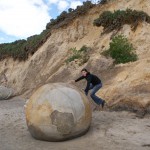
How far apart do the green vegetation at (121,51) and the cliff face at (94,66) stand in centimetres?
33

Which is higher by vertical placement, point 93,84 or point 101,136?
point 93,84

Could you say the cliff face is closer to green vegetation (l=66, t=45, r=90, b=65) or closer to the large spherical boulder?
green vegetation (l=66, t=45, r=90, b=65)

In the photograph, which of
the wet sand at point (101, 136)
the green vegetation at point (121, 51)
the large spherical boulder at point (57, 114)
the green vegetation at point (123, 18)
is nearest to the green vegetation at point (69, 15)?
the green vegetation at point (123, 18)

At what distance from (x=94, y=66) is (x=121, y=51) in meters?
1.42

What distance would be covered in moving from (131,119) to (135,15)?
8.64 metres

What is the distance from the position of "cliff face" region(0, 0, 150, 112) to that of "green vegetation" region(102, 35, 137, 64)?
327 mm

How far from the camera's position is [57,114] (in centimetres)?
968

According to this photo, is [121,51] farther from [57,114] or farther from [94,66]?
[57,114]

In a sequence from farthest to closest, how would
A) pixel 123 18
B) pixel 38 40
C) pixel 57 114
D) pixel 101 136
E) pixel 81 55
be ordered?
pixel 38 40 → pixel 81 55 → pixel 123 18 → pixel 101 136 → pixel 57 114

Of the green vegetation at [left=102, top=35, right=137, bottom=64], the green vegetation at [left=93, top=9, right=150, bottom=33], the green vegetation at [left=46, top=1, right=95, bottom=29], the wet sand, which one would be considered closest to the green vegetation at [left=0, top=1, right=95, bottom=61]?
the green vegetation at [left=46, top=1, right=95, bottom=29]

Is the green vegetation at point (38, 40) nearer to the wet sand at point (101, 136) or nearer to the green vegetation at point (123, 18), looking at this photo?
the green vegetation at point (123, 18)

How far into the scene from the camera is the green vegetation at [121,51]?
16.5 m

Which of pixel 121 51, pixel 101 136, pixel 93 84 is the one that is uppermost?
pixel 121 51

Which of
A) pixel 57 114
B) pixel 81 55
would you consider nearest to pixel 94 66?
pixel 81 55
